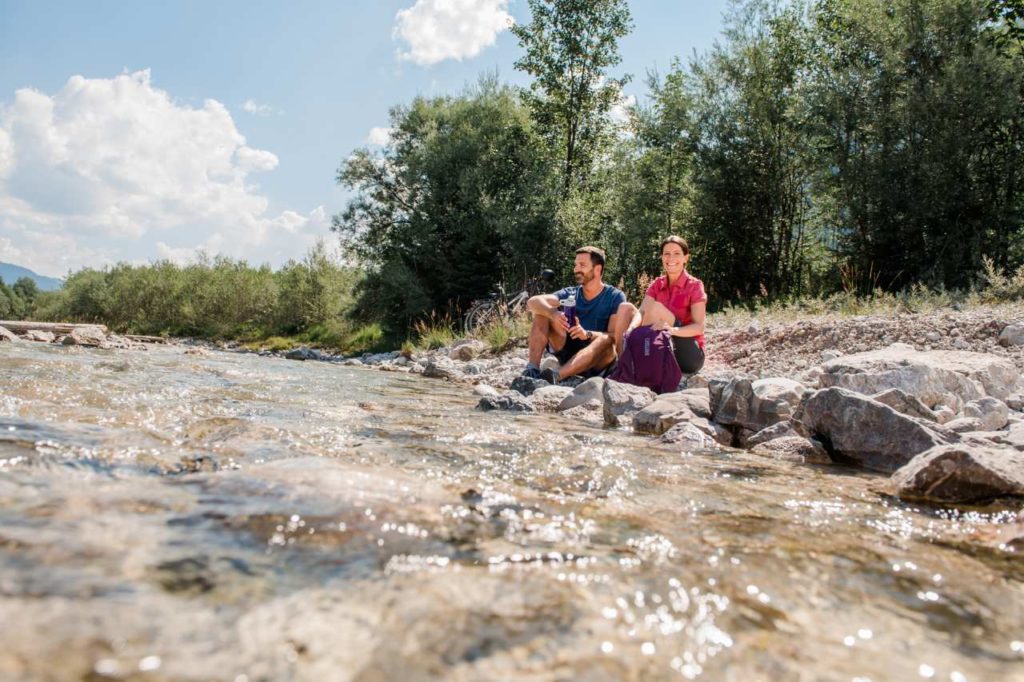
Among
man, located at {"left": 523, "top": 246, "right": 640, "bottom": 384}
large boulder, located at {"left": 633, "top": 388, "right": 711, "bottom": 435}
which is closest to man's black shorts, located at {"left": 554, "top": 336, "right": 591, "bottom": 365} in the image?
man, located at {"left": 523, "top": 246, "right": 640, "bottom": 384}

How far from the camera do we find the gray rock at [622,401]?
16.2 feet

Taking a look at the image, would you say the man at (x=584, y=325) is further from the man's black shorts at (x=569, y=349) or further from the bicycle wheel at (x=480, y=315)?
the bicycle wheel at (x=480, y=315)

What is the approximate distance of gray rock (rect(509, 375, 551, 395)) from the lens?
646 cm

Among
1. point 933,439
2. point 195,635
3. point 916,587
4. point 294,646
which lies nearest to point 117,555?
point 195,635

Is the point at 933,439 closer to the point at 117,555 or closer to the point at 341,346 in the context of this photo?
the point at 117,555

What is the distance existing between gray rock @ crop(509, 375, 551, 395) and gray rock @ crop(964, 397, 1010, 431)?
140 inches

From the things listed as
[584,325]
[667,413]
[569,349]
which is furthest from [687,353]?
[667,413]

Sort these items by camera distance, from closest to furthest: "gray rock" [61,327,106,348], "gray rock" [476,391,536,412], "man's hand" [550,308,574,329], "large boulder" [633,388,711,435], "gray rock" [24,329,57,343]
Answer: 1. "large boulder" [633,388,711,435]
2. "gray rock" [476,391,536,412]
3. "man's hand" [550,308,574,329]
4. "gray rock" [61,327,106,348]
5. "gray rock" [24,329,57,343]

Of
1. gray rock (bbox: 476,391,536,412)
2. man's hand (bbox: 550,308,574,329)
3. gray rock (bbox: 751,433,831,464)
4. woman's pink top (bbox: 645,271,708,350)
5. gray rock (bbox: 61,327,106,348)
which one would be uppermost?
woman's pink top (bbox: 645,271,708,350)

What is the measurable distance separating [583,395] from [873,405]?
7.77 ft

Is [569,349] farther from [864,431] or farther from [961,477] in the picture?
[961,477]

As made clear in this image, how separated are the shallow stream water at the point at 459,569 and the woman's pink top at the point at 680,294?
3149mm

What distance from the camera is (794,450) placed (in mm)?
3908

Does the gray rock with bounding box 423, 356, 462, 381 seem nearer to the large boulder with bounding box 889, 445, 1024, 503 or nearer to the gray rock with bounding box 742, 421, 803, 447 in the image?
the gray rock with bounding box 742, 421, 803, 447
